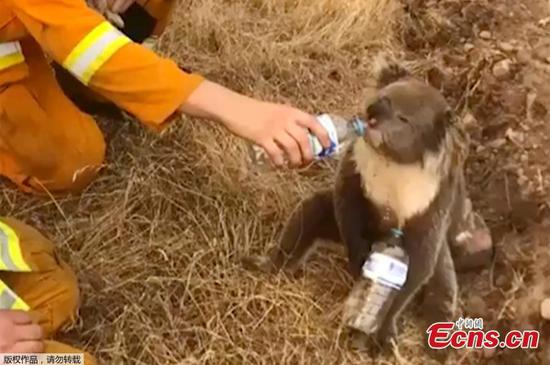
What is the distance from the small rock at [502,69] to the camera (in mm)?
3053

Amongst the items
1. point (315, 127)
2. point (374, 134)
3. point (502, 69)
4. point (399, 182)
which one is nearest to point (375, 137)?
point (374, 134)

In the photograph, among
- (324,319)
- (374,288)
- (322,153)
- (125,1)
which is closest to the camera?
(322,153)

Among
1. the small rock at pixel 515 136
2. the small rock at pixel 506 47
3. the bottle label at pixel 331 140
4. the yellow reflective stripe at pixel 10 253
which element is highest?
the bottle label at pixel 331 140

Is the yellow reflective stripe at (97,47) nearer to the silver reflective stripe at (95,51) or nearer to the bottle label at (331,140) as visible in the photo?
the silver reflective stripe at (95,51)

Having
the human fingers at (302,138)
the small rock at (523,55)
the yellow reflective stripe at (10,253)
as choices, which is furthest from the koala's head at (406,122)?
the small rock at (523,55)

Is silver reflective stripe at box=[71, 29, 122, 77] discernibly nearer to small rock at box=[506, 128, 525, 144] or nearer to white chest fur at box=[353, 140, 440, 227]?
white chest fur at box=[353, 140, 440, 227]

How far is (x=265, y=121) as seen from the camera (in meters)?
1.95

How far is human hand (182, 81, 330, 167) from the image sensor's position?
1923 millimetres

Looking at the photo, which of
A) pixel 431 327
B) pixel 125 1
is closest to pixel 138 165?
pixel 125 1

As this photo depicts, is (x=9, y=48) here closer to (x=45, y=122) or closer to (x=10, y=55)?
(x=10, y=55)

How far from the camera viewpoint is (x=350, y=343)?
7.86ft

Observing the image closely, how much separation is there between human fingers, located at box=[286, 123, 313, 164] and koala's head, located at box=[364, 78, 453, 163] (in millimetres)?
282

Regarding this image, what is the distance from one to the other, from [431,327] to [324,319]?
0.25 meters

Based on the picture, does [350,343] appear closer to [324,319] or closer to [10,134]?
[324,319]
